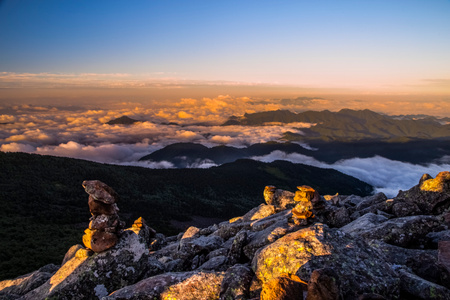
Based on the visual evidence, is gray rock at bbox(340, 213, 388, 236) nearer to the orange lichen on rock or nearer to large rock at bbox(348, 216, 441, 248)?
large rock at bbox(348, 216, 441, 248)

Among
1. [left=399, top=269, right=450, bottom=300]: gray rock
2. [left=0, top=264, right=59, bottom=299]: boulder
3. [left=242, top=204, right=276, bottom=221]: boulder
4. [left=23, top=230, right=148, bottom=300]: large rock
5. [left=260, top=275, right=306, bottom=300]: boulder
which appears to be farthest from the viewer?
[left=242, top=204, right=276, bottom=221]: boulder

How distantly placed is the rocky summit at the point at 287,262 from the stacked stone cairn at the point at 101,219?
0.06 metres

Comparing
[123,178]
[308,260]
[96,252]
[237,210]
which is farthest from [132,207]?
[308,260]

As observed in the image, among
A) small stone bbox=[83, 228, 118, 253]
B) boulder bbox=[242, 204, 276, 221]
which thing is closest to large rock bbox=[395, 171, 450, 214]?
boulder bbox=[242, 204, 276, 221]

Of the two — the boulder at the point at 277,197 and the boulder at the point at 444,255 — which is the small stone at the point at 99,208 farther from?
the boulder at the point at 277,197

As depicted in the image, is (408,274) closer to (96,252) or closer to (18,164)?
(96,252)

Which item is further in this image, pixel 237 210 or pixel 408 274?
pixel 237 210

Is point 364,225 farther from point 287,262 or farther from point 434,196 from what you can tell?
point 287,262

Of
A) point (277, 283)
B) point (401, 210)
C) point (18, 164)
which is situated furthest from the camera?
point (18, 164)

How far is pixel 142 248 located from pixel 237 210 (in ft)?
544

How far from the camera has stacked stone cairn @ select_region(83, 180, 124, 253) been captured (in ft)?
49.9

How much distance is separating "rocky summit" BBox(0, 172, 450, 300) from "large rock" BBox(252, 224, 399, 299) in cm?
4

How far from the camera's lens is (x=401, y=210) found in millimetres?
21891

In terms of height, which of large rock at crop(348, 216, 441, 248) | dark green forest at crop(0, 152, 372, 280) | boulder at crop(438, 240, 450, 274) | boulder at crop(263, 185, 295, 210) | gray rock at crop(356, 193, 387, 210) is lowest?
dark green forest at crop(0, 152, 372, 280)
